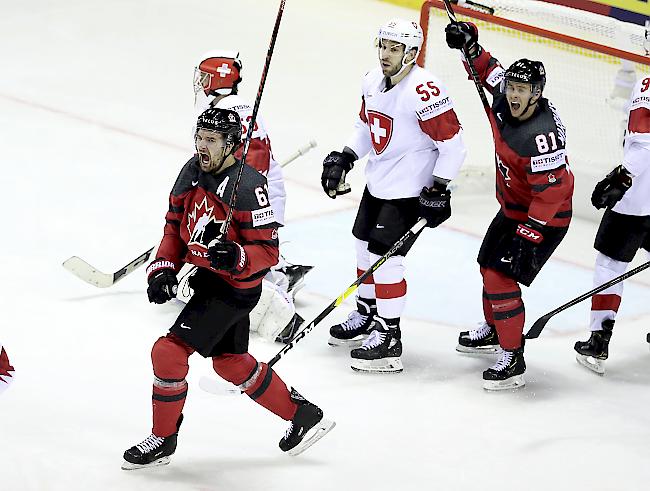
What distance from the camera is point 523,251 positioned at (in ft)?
13.9

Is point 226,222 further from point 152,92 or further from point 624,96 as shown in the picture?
point 152,92

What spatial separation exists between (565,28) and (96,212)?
2532 mm

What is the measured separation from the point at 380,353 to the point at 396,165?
2.18ft

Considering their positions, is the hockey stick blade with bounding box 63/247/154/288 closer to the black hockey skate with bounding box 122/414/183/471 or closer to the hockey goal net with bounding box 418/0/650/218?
the black hockey skate with bounding box 122/414/183/471

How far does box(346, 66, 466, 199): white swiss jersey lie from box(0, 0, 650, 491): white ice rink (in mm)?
683

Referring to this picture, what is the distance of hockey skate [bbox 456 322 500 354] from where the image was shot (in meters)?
4.68

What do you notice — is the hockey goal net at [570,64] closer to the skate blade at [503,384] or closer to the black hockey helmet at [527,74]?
the black hockey helmet at [527,74]

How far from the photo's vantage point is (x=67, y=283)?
16.1 feet

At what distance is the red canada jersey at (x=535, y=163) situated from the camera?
163 inches

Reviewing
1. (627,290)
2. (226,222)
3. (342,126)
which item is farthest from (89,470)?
(342,126)

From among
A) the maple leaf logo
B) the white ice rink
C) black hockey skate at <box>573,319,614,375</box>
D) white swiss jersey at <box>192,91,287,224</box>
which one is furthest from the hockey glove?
black hockey skate at <box>573,319,614,375</box>

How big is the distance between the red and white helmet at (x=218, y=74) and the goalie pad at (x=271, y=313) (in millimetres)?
722

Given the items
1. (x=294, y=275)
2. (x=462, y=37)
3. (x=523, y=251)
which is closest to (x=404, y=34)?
(x=462, y=37)

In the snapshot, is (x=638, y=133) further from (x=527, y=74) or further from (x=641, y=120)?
(x=527, y=74)
